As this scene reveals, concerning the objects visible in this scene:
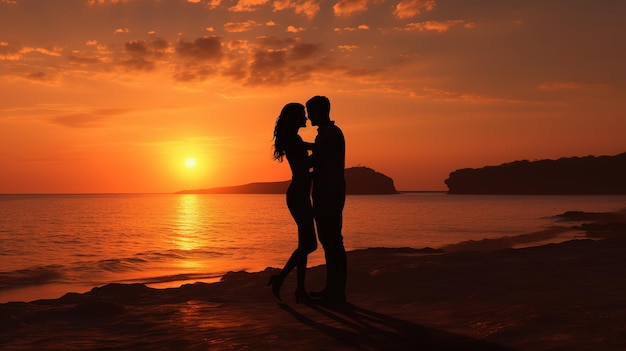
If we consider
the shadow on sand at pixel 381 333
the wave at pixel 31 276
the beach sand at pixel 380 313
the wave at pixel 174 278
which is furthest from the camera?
the wave at pixel 31 276

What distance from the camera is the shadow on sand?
15.7 ft

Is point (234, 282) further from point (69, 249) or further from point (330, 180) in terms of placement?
point (69, 249)

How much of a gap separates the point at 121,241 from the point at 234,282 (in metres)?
27.2

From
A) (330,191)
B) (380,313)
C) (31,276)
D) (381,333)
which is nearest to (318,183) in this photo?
(330,191)

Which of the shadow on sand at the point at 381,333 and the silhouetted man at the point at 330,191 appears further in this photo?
the silhouetted man at the point at 330,191

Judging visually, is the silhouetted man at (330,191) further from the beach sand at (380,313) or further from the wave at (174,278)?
the wave at (174,278)

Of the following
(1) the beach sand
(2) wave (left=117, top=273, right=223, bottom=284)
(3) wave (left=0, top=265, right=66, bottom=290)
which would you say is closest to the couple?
(1) the beach sand

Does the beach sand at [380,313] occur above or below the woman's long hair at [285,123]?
below

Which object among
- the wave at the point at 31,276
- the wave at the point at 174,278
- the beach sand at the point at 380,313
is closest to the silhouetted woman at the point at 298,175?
the beach sand at the point at 380,313

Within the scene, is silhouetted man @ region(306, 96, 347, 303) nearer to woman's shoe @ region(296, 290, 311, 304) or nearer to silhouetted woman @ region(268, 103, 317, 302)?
silhouetted woman @ region(268, 103, 317, 302)

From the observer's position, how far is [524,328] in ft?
16.9

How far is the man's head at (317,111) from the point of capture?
722cm

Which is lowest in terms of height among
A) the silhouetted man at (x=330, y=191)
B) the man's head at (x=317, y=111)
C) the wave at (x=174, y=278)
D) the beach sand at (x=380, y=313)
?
the wave at (x=174, y=278)

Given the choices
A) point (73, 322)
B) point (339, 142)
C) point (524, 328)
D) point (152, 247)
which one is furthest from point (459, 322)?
point (152, 247)
